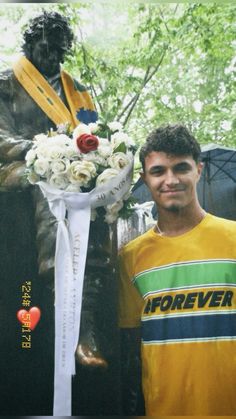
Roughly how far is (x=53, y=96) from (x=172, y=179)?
3.06 feet

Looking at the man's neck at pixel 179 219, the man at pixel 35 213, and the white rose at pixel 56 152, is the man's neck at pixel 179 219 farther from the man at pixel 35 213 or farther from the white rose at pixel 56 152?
the white rose at pixel 56 152

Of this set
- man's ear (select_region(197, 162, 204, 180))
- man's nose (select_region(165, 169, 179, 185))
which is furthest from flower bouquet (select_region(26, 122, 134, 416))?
man's ear (select_region(197, 162, 204, 180))

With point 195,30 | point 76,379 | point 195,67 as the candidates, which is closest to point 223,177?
point 195,67

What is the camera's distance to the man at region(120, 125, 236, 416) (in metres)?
3.14

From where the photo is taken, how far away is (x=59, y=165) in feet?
10.4

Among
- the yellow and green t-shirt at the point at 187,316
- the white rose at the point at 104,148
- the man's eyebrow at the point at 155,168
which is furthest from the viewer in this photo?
the man's eyebrow at the point at 155,168

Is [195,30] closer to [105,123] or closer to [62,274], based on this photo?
[105,123]

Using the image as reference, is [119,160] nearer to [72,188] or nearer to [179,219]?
[72,188]

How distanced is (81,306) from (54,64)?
1.54m

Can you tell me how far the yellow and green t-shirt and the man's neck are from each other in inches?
1.2

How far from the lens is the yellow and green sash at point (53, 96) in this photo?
3.44 meters

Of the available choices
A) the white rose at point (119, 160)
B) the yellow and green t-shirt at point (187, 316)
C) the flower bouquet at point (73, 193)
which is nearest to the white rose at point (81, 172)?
the flower bouquet at point (73, 193)

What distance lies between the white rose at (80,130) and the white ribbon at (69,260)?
33 centimetres

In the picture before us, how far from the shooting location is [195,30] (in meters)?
3.49
